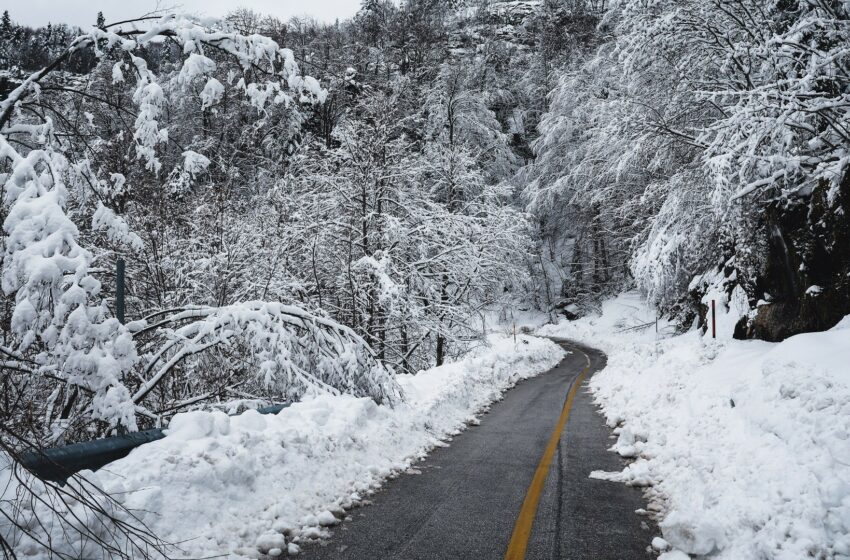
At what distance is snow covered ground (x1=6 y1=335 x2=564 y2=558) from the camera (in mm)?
3840

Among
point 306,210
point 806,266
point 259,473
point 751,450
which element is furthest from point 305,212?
point 751,450

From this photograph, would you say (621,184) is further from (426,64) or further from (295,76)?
(295,76)

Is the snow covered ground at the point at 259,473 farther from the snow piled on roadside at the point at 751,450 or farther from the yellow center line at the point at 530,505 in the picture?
the snow piled on roadside at the point at 751,450

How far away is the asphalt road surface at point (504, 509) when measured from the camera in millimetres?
4047

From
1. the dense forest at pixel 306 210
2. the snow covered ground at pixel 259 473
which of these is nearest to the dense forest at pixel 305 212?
the dense forest at pixel 306 210

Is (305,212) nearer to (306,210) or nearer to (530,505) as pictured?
(306,210)

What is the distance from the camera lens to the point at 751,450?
5.05 metres

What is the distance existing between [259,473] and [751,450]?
4761 mm

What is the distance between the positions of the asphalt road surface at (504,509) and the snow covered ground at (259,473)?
11.7 inches

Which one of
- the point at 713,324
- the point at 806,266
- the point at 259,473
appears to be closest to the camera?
the point at 259,473

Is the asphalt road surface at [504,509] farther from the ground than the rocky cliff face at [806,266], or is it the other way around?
the rocky cliff face at [806,266]

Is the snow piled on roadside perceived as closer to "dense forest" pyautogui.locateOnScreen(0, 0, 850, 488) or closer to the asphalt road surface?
the asphalt road surface

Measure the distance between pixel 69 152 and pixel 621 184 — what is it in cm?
2259

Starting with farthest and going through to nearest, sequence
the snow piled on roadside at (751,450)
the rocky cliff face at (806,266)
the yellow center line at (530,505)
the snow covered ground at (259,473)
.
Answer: the rocky cliff face at (806,266)
the yellow center line at (530,505)
the snow covered ground at (259,473)
the snow piled on roadside at (751,450)
